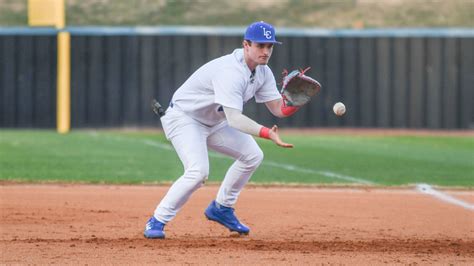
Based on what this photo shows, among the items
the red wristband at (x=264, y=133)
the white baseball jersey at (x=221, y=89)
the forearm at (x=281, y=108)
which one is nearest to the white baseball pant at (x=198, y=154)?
the white baseball jersey at (x=221, y=89)

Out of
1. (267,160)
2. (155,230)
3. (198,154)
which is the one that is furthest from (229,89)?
(267,160)

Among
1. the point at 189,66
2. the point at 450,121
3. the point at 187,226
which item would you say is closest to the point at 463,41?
the point at 450,121

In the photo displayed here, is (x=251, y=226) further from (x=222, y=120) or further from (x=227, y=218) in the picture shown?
(x=222, y=120)

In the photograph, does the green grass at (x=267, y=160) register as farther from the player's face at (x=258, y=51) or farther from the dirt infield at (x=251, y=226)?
the player's face at (x=258, y=51)

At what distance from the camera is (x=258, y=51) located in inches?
327

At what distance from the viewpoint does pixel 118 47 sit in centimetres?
2544

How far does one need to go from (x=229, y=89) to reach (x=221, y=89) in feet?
0.26

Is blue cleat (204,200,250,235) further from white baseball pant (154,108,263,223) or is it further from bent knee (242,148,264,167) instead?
bent knee (242,148,264,167)

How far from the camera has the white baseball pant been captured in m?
8.49

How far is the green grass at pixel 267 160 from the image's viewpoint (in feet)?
47.5

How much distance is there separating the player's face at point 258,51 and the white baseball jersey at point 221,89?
0.37ft

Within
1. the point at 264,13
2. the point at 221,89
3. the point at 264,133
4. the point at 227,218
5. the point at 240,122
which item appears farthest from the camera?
the point at 264,13

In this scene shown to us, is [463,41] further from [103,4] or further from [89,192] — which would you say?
[89,192]

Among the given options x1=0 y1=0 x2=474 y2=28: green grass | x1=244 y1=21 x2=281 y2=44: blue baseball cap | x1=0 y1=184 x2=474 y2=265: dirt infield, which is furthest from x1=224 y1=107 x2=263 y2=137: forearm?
x1=0 y1=0 x2=474 y2=28: green grass
